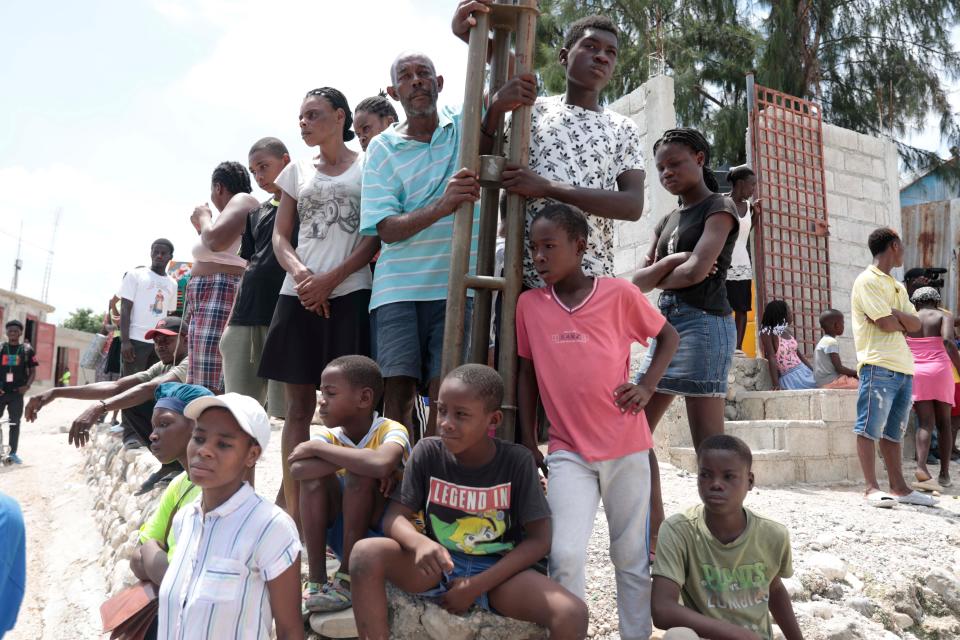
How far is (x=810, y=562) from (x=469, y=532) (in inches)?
82.3

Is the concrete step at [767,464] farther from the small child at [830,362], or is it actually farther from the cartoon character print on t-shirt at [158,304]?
the cartoon character print on t-shirt at [158,304]

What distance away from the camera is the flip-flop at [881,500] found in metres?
5.19

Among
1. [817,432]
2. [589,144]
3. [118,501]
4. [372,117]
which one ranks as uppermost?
[372,117]

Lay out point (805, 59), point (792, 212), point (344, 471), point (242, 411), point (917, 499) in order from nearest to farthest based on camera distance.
Result: point (242, 411) → point (344, 471) → point (917, 499) → point (792, 212) → point (805, 59)

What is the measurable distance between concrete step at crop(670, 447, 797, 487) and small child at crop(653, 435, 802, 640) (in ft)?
11.5

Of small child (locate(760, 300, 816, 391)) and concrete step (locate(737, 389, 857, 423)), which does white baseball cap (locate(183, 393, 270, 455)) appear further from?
small child (locate(760, 300, 816, 391))

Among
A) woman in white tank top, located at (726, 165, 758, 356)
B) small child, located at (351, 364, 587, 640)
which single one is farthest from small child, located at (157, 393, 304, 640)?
woman in white tank top, located at (726, 165, 758, 356)

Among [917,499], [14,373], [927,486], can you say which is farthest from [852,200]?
[14,373]

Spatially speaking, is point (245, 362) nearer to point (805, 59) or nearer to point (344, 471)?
point (344, 471)

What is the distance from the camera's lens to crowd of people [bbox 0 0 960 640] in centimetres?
229

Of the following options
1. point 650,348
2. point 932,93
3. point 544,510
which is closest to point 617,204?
point 650,348

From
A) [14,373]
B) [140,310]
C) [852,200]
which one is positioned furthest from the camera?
[14,373]

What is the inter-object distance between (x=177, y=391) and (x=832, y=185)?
27.3 feet

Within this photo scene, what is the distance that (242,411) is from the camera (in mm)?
2332
